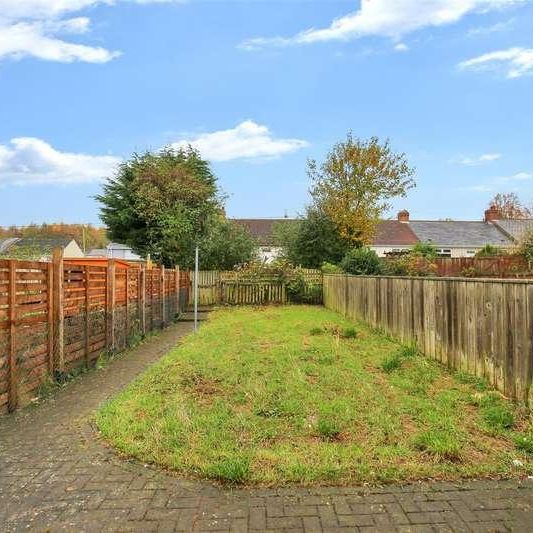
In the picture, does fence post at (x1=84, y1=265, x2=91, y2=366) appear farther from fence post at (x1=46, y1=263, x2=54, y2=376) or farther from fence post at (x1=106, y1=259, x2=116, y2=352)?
fence post at (x1=46, y1=263, x2=54, y2=376)

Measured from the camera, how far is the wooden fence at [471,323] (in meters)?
5.26

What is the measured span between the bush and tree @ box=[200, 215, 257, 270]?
558 cm

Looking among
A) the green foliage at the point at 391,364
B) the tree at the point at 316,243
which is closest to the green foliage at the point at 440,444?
the green foliage at the point at 391,364

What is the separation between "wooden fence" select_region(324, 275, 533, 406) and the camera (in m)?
5.26

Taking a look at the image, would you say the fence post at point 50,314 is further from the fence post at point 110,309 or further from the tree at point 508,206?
the tree at point 508,206

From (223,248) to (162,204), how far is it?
3.64 metres

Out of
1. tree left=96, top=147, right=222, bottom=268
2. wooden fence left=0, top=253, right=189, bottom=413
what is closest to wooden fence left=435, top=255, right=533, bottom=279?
tree left=96, top=147, right=222, bottom=268

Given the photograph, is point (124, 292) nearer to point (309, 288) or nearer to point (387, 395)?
point (387, 395)

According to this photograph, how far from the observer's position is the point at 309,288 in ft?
66.6

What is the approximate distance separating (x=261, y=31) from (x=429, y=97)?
564 cm

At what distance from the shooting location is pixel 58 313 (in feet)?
20.4

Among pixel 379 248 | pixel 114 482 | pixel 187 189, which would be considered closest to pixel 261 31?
pixel 114 482

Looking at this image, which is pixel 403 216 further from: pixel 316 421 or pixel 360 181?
pixel 316 421

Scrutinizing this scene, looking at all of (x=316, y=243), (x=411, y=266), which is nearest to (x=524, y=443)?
(x=411, y=266)
